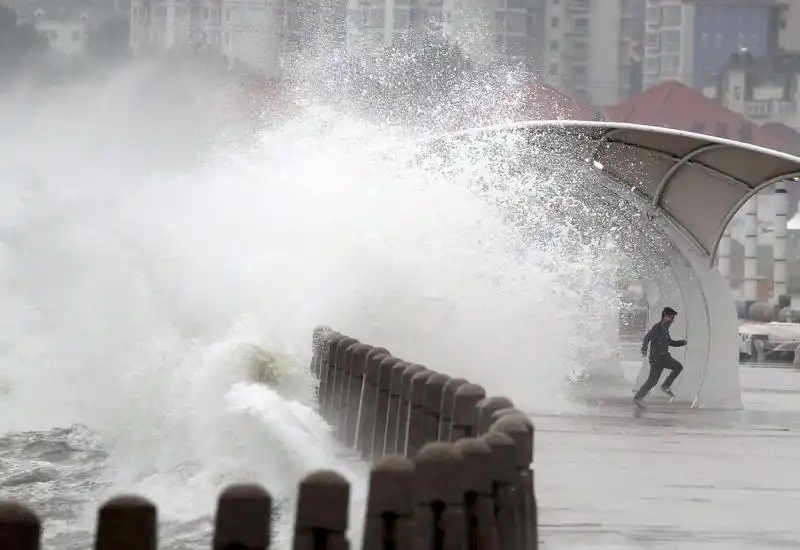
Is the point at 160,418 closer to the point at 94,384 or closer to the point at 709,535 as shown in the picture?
the point at 94,384

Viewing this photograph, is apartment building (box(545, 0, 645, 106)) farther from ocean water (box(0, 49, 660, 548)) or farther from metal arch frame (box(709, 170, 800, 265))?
metal arch frame (box(709, 170, 800, 265))

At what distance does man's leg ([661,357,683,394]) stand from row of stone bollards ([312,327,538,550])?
8204 mm

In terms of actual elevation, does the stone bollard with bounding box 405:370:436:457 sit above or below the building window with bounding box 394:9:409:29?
below

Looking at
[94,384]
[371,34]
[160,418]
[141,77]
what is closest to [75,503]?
[160,418]

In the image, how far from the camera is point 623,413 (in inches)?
761

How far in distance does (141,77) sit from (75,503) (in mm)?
89108

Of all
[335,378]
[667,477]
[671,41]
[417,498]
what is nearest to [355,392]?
[335,378]

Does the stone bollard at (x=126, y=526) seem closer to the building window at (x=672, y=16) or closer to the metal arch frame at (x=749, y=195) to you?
the metal arch frame at (x=749, y=195)

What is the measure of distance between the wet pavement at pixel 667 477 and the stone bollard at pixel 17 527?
443cm

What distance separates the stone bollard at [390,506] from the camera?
6594mm

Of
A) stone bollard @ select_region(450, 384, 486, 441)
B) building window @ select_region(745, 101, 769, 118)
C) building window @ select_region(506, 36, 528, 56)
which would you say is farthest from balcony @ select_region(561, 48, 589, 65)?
stone bollard @ select_region(450, 384, 486, 441)

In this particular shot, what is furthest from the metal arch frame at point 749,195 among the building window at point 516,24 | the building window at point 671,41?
the building window at point 671,41

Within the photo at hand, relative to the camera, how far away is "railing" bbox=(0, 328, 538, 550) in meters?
5.62

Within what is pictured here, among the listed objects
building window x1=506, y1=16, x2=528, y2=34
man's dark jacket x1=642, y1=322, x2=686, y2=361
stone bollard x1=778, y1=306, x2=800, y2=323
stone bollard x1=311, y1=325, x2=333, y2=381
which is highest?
building window x1=506, y1=16, x2=528, y2=34
